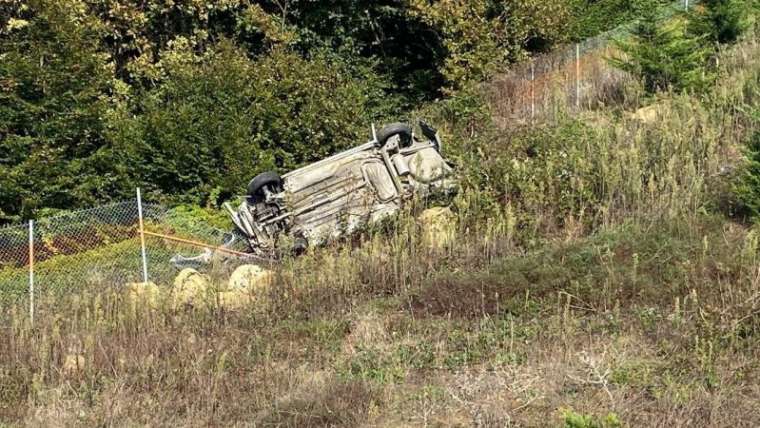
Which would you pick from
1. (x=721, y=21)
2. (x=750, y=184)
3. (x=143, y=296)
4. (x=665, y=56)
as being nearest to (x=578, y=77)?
(x=721, y=21)

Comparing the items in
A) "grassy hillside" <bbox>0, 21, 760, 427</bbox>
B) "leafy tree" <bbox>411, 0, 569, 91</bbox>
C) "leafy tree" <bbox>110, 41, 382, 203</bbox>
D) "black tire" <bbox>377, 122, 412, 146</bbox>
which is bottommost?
"grassy hillside" <bbox>0, 21, 760, 427</bbox>

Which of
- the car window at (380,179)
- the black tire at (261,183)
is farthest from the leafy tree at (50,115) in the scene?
the car window at (380,179)

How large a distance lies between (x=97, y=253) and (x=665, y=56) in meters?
9.39

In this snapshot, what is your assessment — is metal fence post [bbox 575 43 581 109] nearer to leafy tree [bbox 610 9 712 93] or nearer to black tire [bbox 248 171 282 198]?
leafy tree [bbox 610 9 712 93]

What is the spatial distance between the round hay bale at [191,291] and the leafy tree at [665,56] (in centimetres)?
805

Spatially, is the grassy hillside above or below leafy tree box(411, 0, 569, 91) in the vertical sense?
below

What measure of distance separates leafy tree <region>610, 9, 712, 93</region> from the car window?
15.8ft

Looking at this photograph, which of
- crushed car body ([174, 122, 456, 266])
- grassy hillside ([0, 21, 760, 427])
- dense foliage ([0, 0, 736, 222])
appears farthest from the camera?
dense foliage ([0, 0, 736, 222])

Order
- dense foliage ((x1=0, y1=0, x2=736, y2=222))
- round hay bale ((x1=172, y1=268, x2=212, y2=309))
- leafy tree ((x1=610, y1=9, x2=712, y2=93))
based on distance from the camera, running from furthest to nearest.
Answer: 1. dense foliage ((x1=0, y1=0, x2=736, y2=222))
2. leafy tree ((x1=610, y1=9, x2=712, y2=93))
3. round hay bale ((x1=172, y1=268, x2=212, y2=309))

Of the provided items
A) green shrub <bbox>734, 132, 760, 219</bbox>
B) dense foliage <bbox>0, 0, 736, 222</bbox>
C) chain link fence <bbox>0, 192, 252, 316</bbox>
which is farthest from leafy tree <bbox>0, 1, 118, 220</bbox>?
green shrub <bbox>734, 132, 760, 219</bbox>

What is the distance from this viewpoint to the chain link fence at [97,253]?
8703mm

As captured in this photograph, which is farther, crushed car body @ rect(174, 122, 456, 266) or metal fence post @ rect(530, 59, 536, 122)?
metal fence post @ rect(530, 59, 536, 122)

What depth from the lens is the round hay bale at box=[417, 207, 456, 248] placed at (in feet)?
27.0

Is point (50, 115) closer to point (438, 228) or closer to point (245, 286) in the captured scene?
point (245, 286)
